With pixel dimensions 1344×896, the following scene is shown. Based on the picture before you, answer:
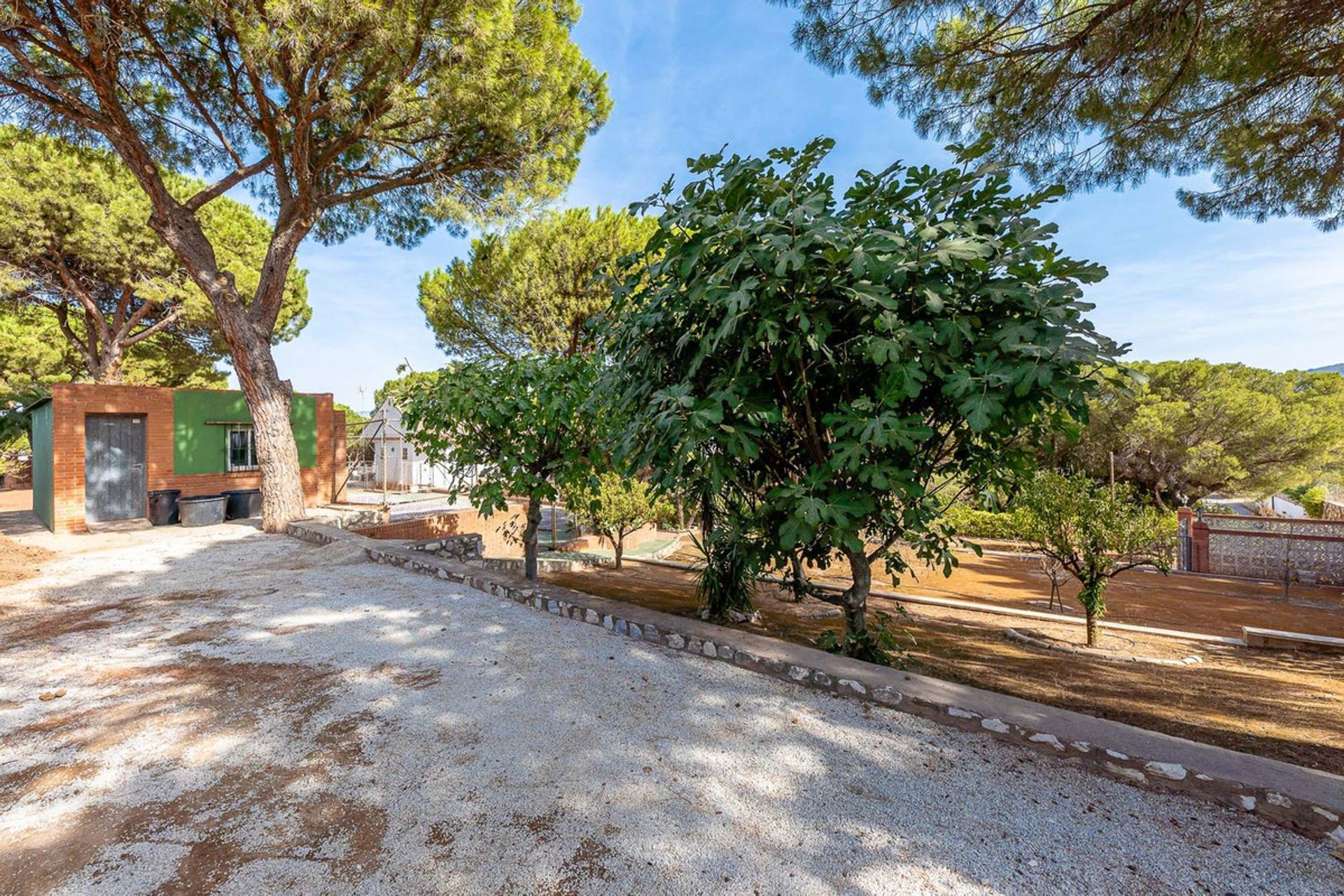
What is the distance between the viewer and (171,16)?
6.46 m

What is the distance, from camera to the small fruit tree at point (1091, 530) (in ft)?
17.0

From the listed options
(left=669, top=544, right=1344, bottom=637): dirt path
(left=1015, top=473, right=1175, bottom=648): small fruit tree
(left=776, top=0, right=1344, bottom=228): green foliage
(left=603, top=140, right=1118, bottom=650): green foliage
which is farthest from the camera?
(left=669, top=544, right=1344, bottom=637): dirt path

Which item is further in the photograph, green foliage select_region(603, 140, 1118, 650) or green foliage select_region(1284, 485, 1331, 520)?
green foliage select_region(1284, 485, 1331, 520)

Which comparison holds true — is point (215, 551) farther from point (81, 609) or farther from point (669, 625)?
point (669, 625)

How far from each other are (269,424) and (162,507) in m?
3.25

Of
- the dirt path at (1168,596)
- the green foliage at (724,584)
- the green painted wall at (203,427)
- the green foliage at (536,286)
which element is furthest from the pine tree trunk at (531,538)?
the green foliage at (536,286)

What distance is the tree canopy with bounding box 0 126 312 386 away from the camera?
412 inches

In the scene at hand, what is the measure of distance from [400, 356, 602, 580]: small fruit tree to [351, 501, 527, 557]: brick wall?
2.03m

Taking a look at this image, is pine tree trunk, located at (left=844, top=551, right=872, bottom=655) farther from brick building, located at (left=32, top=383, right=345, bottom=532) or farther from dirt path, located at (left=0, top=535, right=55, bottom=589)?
brick building, located at (left=32, top=383, right=345, bottom=532)

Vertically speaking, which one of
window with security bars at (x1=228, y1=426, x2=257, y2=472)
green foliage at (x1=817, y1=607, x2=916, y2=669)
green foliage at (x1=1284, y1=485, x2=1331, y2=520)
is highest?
window with security bars at (x1=228, y1=426, x2=257, y2=472)

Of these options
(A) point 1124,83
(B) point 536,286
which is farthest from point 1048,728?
(B) point 536,286

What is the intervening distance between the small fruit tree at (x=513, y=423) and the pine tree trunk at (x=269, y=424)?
A: 155 inches

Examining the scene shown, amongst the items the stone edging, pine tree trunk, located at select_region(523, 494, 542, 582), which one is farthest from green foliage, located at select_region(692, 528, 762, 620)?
pine tree trunk, located at select_region(523, 494, 542, 582)

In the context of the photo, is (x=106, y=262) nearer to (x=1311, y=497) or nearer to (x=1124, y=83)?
(x=1124, y=83)
